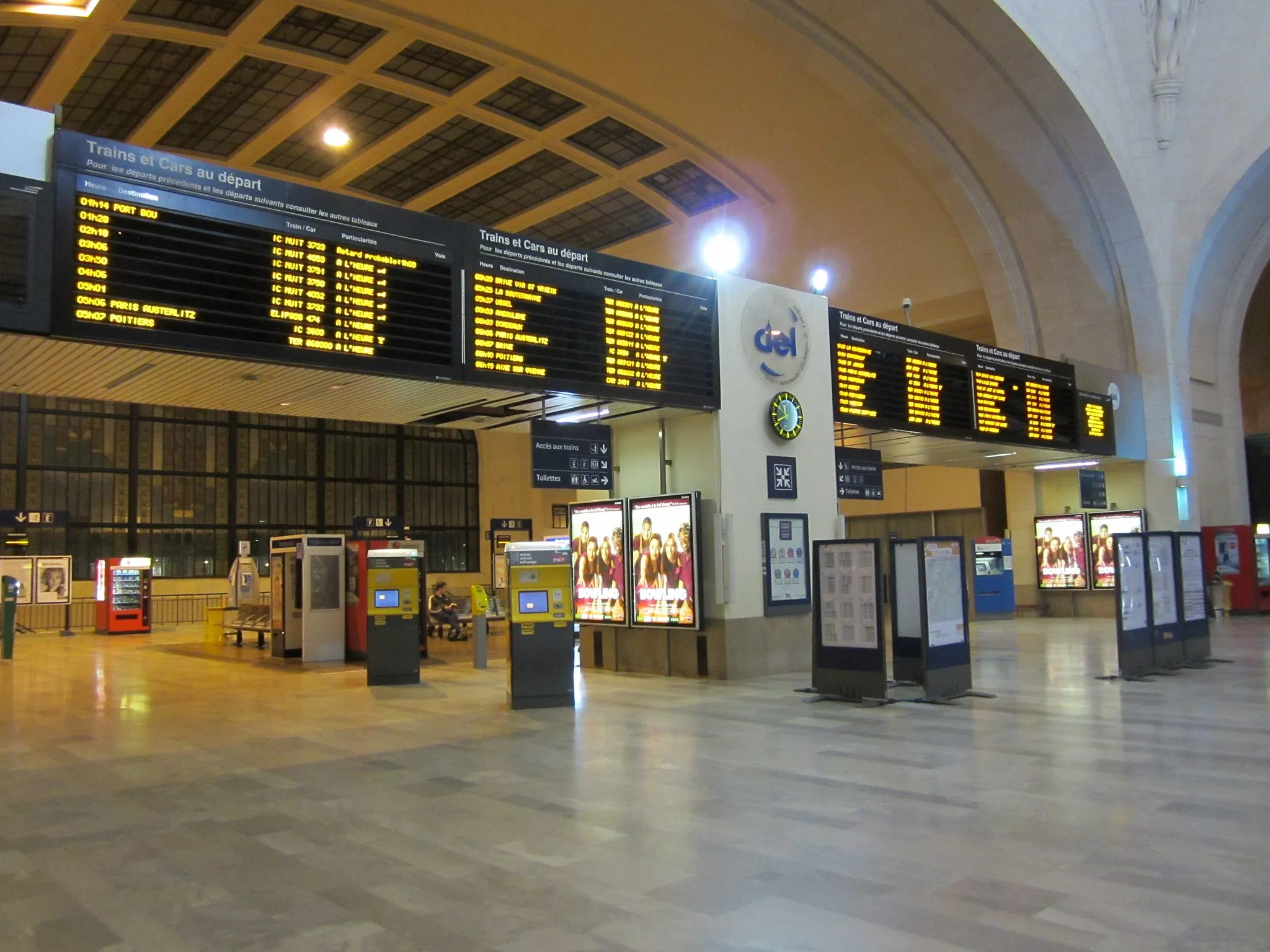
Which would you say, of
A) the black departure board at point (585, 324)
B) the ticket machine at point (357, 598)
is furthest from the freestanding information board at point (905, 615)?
the ticket machine at point (357, 598)

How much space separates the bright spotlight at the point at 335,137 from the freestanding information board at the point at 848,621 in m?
17.1

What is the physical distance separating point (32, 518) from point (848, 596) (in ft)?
74.1

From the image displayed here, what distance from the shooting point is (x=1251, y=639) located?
1528 centimetres

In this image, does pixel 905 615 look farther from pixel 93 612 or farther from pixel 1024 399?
pixel 93 612

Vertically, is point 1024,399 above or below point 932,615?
above

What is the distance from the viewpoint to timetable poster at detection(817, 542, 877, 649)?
9.66m

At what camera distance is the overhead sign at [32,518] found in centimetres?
2395

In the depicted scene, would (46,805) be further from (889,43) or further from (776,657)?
(889,43)

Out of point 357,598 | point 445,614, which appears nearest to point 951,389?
point 357,598

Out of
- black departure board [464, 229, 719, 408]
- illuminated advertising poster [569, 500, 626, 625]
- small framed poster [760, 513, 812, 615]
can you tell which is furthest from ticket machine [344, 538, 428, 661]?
black departure board [464, 229, 719, 408]

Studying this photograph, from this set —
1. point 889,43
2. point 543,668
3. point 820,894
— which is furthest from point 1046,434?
point 820,894

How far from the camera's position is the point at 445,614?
21.2m

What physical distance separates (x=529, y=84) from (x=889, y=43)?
743cm

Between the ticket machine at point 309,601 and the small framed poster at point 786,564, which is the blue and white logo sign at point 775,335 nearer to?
the small framed poster at point 786,564
